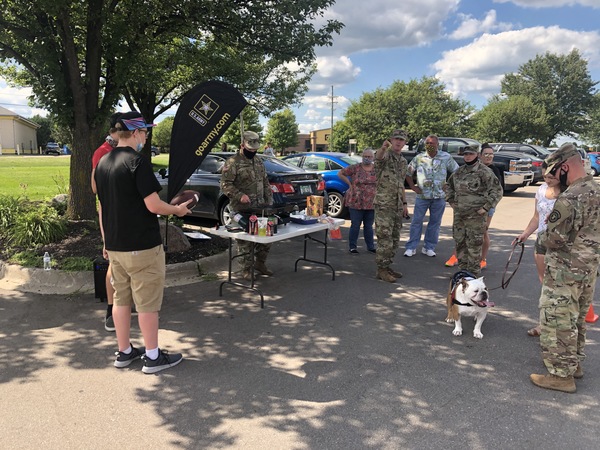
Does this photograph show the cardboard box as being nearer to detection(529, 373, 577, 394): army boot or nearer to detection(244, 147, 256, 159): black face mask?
→ detection(244, 147, 256, 159): black face mask

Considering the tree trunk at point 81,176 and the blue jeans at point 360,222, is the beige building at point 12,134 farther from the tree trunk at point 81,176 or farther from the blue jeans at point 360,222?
the blue jeans at point 360,222

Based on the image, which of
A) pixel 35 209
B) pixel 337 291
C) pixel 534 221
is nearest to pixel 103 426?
pixel 337 291

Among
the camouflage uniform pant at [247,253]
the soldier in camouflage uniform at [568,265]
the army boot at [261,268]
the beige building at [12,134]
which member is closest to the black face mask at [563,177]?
the soldier in camouflage uniform at [568,265]

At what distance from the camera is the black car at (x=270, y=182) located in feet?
26.9

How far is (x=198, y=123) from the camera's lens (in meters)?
5.00

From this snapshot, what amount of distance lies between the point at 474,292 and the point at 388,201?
2.16 metres

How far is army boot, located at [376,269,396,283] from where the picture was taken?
5.88 meters

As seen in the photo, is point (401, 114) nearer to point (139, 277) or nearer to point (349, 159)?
point (349, 159)

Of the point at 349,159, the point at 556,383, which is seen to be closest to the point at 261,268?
the point at 556,383

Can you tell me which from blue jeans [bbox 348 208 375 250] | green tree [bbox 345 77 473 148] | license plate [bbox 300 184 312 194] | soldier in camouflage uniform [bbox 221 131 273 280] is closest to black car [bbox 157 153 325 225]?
license plate [bbox 300 184 312 194]

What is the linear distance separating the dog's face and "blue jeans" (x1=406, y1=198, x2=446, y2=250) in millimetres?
3063

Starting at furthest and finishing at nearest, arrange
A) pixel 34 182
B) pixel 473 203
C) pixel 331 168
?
pixel 34 182 → pixel 331 168 → pixel 473 203

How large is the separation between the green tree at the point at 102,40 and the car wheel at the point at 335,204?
3.78 meters

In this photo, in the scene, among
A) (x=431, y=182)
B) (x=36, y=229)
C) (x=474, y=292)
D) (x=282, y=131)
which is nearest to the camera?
(x=474, y=292)
